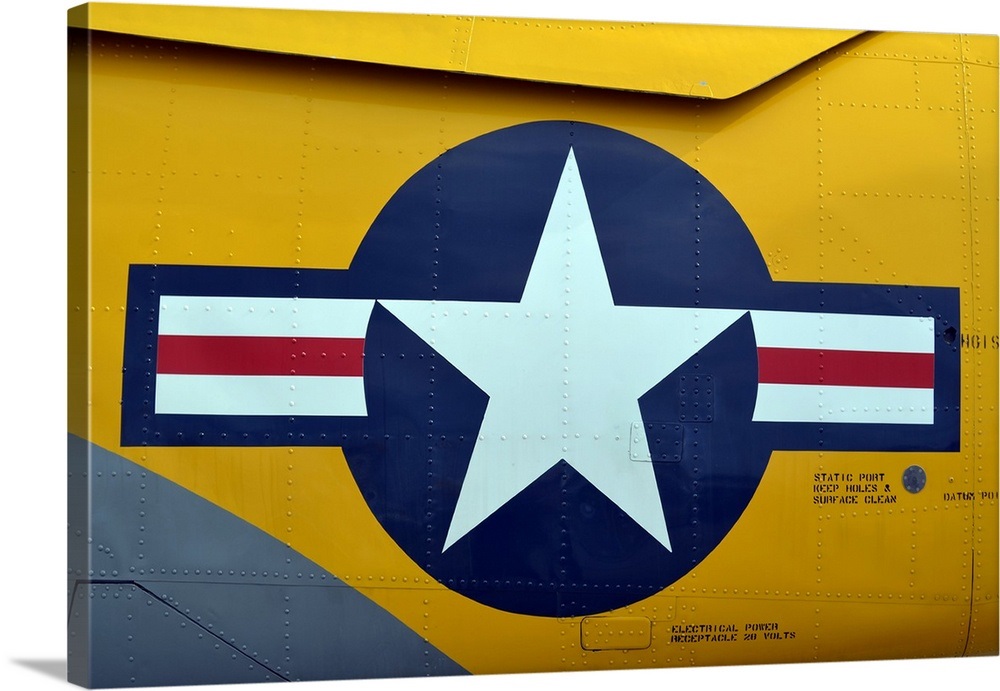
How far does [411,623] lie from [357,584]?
29cm

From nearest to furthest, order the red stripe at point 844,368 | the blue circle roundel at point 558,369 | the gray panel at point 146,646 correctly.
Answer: the gray panel at point 146,646 < the blue circle roundel at point 558,369 < the red stripe at point 844,368

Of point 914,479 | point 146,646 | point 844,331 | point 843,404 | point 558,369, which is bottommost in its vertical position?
point 146,646

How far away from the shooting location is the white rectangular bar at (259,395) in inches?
168

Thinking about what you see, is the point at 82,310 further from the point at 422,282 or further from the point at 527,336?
the point at 527,336

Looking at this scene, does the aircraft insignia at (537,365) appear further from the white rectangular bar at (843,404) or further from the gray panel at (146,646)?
the gray panel at (146,646)

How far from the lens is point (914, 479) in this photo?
4.66 m

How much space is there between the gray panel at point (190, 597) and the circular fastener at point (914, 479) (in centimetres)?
241

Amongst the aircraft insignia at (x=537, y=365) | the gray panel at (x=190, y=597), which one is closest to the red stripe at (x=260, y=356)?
the aircraft insignia at (x=537, y=365)

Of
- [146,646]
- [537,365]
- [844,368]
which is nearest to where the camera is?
[146,646]

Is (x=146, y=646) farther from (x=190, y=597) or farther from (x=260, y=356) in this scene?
(x=260, y=356)

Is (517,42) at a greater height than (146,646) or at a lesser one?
greater

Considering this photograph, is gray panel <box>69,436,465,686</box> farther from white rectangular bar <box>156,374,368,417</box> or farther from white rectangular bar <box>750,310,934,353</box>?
white rectangular bar <box>750,310,934,353</box>

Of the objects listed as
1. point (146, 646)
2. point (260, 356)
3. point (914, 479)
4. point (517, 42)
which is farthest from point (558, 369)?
point (146, 646)

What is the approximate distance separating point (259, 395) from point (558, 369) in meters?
1.30
